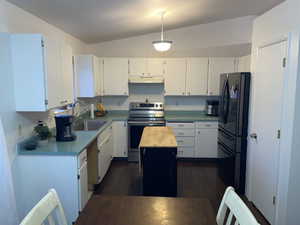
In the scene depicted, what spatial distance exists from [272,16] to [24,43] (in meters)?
2.69

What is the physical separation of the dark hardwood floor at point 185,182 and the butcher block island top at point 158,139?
0.90 m

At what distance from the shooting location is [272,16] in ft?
9.00

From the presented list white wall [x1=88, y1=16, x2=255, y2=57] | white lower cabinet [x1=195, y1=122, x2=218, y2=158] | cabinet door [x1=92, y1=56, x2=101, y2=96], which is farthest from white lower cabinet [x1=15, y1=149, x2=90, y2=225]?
white wall [x1=88, y1=16, x2=255, y2=57]

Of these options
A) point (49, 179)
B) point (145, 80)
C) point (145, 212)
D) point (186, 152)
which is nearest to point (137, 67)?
point (145, 80)

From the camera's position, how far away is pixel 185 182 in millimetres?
3855

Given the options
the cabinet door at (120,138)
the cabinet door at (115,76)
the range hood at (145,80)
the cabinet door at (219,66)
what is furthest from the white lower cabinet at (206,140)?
the cabinet door at (115,76)

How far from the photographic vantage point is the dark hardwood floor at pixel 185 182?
134 inches

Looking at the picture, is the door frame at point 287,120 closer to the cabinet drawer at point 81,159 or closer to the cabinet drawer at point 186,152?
the cabinet drawer at point 81,159

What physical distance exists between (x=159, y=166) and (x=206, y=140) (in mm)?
2215

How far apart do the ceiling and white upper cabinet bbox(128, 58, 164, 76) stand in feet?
3.19

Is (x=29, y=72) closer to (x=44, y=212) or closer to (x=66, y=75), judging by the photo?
(x=66, y=75)

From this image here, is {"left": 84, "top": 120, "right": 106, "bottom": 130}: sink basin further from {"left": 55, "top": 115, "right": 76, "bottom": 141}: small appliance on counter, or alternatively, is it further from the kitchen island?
the kitchen island

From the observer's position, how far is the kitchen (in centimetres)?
236

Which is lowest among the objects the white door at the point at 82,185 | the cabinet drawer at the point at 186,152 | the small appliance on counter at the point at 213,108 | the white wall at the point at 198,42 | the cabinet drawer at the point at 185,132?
the cabinet drawer at the point at 186,152
